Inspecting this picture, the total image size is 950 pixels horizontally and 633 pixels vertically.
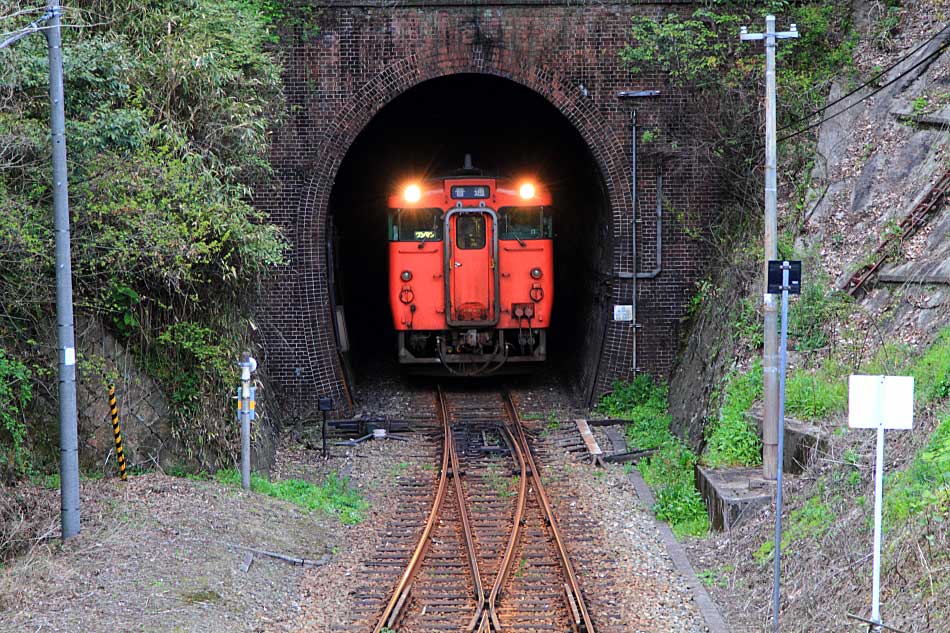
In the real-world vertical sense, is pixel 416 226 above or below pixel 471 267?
above

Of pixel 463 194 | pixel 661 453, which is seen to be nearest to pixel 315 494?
pixel 661 453

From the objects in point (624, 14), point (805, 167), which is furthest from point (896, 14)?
point (624, 14)

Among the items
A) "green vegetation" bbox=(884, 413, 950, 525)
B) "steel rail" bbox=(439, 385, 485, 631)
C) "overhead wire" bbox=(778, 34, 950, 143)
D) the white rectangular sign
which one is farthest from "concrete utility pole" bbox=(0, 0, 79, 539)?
"overhead wire" bbox=(778, 34, 950, 143)

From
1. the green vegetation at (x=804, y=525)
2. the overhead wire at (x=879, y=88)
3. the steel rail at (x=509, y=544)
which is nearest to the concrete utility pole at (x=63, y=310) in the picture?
the steel rail at (x=509, y=544)

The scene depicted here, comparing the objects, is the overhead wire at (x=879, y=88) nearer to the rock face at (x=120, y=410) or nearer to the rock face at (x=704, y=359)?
the rock face at (x=704, y=359)

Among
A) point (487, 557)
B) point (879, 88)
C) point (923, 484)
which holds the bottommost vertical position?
point (487, 557)

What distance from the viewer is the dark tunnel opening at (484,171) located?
2041 centimetres

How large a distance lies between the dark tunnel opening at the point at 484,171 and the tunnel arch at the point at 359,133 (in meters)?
1.21

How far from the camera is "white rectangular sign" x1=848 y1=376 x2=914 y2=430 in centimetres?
777

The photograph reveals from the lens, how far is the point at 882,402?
782cm

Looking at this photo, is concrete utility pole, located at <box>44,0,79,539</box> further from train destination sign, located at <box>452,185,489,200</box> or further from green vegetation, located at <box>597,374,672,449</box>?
train destination sign, located at <box>452,185,489,200</box>

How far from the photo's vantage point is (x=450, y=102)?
75.2 ft

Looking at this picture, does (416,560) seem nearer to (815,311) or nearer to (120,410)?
(120,410)

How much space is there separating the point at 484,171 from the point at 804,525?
11717mm
